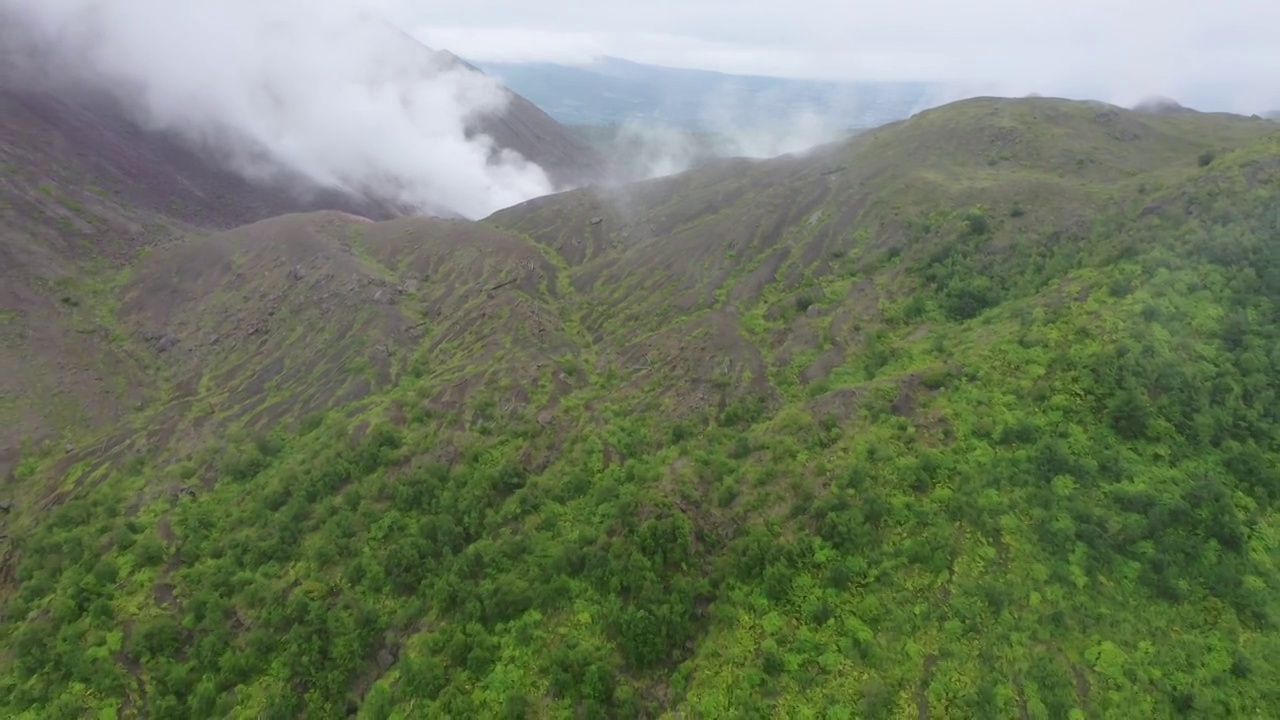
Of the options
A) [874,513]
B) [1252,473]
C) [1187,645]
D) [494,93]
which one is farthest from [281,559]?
[494,93]

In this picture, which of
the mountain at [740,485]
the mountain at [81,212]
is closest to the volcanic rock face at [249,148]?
the mountain at [81,212]

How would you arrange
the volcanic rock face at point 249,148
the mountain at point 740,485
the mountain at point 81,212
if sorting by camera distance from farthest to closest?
the volcanic rock face at point 249,148
the mountain at point 81,212
the mountain at point 740,485

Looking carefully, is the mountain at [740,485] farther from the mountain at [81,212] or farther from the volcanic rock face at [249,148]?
the volcanic rock face at [249,148]

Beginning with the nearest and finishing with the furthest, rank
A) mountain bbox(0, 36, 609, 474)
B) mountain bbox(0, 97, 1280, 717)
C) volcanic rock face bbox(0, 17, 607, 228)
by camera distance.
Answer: mountain bbox(0, 97, 1280, 717) → mountain bbox(0, 36, 609, 474) → volcanic rock face bbox(0, 17, 607, 228)

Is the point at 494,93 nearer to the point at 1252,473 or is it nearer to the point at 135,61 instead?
the point at 135,61

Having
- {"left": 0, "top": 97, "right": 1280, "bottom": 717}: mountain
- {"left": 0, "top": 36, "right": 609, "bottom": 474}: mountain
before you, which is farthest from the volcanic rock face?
{"left": 0, "top": 97, "right": 1280, "bottom": 717}: mountain

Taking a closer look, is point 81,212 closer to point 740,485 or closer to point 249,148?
point 249,148

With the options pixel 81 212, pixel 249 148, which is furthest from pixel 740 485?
pixel 249 148

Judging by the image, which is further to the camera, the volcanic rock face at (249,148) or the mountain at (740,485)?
the volcanic rock face at (249,148)

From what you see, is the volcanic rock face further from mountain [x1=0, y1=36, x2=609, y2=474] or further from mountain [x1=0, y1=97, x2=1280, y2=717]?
mountain [x1=0, y1=97, x2=1280, y2=717]
